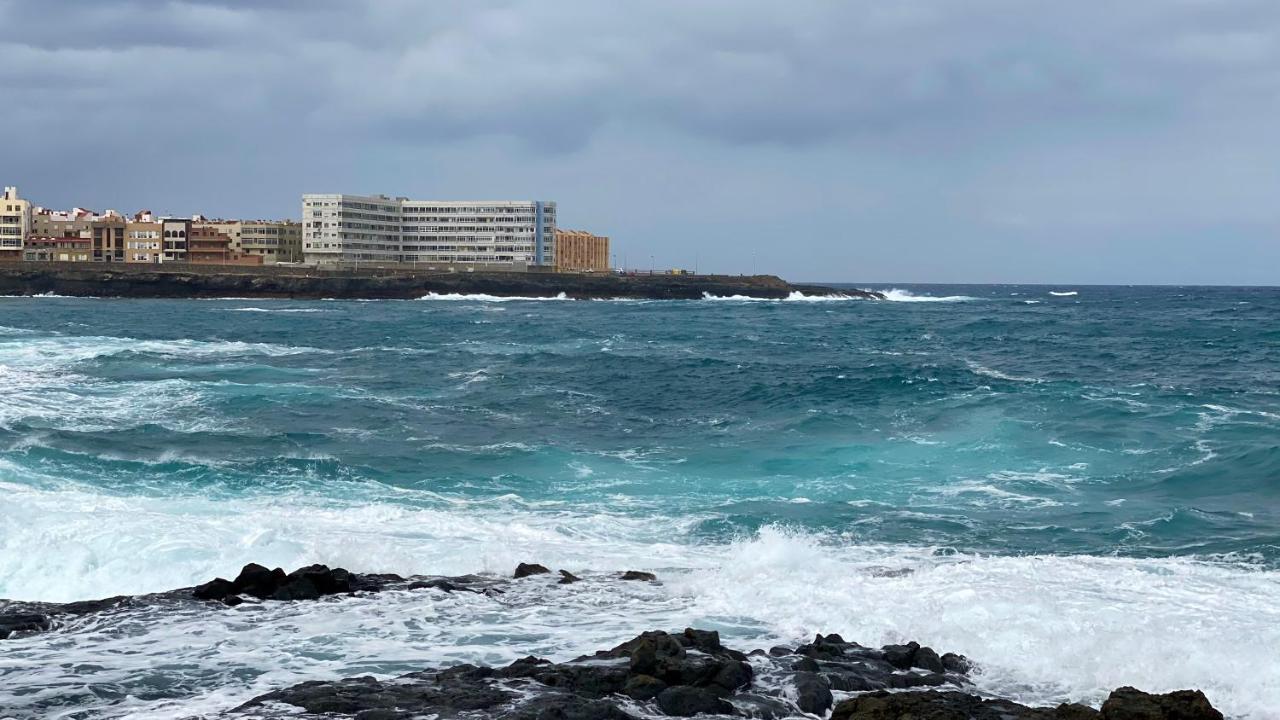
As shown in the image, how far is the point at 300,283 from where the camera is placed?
10462cm

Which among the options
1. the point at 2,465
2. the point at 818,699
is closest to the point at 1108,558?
the point at 818,699

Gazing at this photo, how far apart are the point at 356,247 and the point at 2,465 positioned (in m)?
119

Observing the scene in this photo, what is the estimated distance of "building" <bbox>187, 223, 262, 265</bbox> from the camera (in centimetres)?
12394

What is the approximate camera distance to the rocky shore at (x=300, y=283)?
334ft

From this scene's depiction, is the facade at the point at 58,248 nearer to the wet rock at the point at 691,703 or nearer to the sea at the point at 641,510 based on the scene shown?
the sea at the point at 641,510

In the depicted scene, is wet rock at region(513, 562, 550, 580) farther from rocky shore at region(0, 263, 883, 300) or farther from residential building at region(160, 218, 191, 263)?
residential building at region(160, 218, 191, 263)

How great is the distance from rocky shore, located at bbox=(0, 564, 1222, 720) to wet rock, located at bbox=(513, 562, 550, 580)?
102 inches

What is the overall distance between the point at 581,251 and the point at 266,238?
4318cm

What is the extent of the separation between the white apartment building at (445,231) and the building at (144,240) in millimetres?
16196

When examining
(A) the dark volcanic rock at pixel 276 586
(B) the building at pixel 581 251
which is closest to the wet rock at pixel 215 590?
(A) the dark volcanic rock at pixel 276 586

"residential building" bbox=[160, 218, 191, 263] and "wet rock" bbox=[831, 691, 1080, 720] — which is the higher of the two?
"residential building" bbox=[160, 218, 191, 263]

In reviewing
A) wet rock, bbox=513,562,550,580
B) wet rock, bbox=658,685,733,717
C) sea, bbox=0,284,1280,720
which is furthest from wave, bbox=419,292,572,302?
wet rock, bbox=658,685,733,717

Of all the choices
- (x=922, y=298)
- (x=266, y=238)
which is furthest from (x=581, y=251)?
(x=922, y=298)

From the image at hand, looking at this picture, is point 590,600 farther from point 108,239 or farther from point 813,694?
point 108,239
